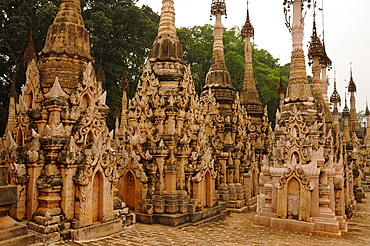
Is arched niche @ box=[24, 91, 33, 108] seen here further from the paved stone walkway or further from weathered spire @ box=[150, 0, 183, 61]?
weathered spire @ box=[150, 0, 183, 61]

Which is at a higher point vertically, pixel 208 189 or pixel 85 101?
pixel 85 101

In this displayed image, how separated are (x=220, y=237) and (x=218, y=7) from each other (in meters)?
13.7

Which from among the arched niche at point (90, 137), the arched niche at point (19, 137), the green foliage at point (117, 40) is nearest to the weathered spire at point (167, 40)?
the arched niche at point (90, 137)

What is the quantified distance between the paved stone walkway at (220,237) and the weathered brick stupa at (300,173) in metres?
0.44

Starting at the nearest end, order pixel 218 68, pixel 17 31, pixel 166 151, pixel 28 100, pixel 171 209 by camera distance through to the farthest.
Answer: pixel 28 100
pixel 171 209
pixel 166 151
pixel 218 68
pixel 17 31

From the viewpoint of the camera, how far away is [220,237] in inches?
343

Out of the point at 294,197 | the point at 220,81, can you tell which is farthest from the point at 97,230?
the point at 220,81

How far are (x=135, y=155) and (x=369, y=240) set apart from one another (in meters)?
7.21

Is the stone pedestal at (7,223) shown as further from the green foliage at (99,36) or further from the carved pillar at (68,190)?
the green foliage at (99,36)

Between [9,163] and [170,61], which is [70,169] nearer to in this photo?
[9,163]

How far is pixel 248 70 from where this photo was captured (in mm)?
21203

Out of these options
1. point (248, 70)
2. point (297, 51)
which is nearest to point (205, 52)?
point (248, 70)

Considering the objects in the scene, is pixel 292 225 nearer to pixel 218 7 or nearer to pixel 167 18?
pixel 167 18

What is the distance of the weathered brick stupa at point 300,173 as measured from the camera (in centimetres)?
1022
